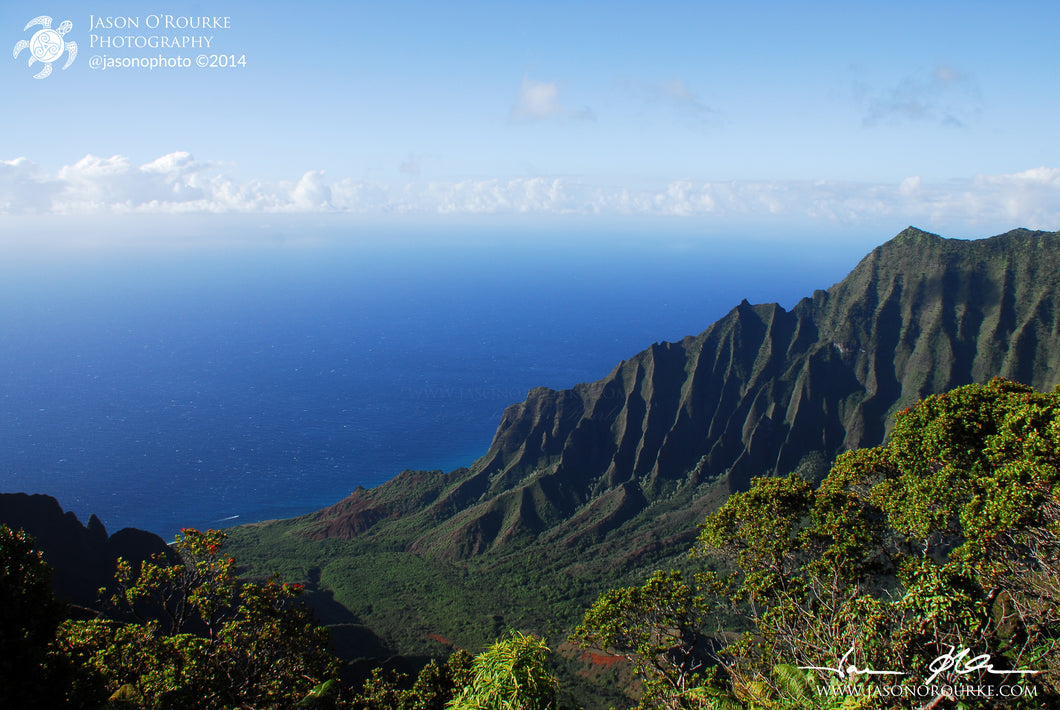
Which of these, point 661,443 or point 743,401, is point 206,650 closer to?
point 661,443

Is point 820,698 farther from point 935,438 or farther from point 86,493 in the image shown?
point 86,493

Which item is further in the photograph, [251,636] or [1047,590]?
[251,636]

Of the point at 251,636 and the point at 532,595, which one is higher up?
the point at 251,636

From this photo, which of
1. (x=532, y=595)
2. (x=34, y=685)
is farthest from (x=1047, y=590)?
(x=532, y=595)

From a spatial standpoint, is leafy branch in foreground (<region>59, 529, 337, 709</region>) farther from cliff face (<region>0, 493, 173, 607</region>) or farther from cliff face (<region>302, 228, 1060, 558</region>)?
cliff face (<region>302, 228, 1060, 558</region>)

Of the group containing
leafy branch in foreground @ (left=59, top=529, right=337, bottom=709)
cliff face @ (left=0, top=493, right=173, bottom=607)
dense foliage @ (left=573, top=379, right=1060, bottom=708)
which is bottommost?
cliff face @ (left=0, top=493, right=173, bottom=607)
